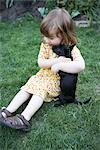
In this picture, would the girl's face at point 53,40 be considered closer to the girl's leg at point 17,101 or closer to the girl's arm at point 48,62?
the girl's arm at point 48,62

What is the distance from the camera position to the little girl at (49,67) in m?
2.71

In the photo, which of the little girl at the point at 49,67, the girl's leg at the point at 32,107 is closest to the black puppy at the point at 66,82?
the little girl at the point at 49,67

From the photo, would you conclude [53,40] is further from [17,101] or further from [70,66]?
[17,101]

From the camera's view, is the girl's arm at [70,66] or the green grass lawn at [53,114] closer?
the green grass lawn at [53,114]

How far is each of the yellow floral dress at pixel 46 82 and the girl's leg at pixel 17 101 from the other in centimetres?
3

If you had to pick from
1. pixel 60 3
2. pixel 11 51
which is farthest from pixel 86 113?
pixel 60 3

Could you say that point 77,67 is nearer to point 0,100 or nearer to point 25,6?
point 0,100

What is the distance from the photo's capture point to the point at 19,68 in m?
3.57

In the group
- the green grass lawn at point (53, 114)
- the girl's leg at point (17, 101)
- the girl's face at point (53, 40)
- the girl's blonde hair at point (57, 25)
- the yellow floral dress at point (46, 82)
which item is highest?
the girl's blonde hair at point (57, 25)

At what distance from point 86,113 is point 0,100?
Result: 545 millimetres

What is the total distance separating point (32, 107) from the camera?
2.69 meters

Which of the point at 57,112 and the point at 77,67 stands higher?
the point at 77,67

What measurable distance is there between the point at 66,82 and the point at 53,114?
19 cm

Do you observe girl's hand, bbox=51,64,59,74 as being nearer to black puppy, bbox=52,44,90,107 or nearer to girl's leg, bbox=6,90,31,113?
black puppy, bbox=52,44,90,107
